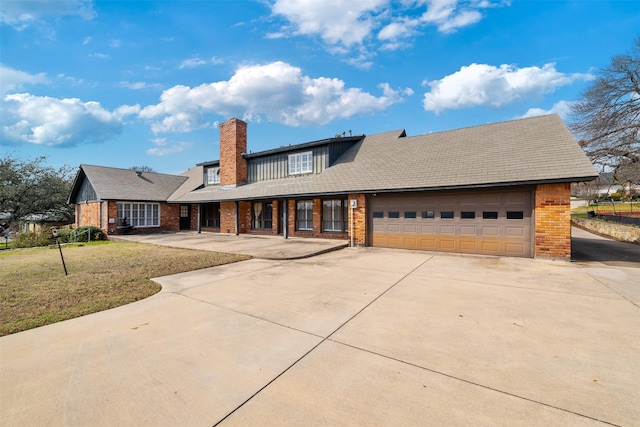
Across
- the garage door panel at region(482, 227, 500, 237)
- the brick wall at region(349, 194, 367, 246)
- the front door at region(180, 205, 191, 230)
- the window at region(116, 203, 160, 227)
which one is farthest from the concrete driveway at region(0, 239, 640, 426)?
the front door at region(180, 205, 191, 230)

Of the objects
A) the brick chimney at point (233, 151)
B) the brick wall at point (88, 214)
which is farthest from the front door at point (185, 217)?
the brick chimney at point (233, 151)

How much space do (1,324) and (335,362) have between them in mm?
5092

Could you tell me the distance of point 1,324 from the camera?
13.6 feet

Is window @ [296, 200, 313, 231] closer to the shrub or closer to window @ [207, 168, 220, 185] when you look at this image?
window @ [207, 168, 220, 185]

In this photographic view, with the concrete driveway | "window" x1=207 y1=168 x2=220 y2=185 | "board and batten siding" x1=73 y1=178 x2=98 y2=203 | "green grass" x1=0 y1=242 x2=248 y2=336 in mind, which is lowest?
the concrete driveway

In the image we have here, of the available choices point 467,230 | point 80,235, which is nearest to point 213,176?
point 80,235

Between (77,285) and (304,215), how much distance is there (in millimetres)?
11484

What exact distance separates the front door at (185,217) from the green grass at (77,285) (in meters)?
14.0

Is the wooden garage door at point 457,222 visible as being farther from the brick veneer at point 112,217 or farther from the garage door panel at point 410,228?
the brick veneer at point 112,217

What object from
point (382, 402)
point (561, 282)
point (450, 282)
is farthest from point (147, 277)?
point (561, 282)

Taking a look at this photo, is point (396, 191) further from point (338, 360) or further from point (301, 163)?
point (338, 360)

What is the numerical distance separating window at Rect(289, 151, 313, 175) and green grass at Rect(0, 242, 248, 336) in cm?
871

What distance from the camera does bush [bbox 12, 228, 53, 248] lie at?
15.8m

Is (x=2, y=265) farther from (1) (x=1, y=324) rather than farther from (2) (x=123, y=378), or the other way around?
(2) (x=123, y=378)
